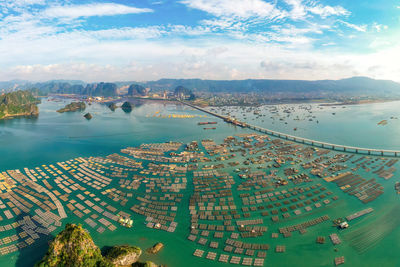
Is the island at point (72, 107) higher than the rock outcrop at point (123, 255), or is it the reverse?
the island at point (72, 107)

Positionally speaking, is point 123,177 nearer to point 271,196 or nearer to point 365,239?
point 271,196

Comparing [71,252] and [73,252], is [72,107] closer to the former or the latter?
[71,252]

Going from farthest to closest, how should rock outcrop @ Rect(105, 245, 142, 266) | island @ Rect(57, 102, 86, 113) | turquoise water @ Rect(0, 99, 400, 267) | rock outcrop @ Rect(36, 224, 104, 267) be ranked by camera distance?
island @ Rect(57, 102, 86, 113), turquoise water @ Rect(0, 99, 400, 267), rock outcrop @ Rect(105, 245, 142, 266), rock outcrop @ Rect(36, 224, 104, 267)

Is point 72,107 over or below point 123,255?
over

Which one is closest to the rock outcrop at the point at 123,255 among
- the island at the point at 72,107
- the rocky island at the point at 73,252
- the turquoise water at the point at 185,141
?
the rocky island at the point at 73,252

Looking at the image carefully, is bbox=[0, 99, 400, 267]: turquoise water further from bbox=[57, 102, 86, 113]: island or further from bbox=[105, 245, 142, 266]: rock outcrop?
bbox=[57, 102, 86, 113]: island

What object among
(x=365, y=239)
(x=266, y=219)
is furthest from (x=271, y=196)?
(x=365, y=239)

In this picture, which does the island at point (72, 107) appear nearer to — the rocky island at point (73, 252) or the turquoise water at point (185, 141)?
the turquoise water at point (185, 141)

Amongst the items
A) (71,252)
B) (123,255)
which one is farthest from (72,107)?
(123,255)

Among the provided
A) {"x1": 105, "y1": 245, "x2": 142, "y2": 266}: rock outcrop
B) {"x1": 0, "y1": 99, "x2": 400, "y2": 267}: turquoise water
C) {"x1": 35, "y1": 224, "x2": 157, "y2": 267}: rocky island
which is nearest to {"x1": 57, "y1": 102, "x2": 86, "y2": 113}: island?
{"x1": 0, "y1": 99, "x2": 400, "y2": 267}: turquoise water

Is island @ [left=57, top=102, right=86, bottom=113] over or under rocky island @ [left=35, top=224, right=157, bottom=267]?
over

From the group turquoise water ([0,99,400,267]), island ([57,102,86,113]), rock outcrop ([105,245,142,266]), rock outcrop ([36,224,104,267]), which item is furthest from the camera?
island ([57,102,86,113])
